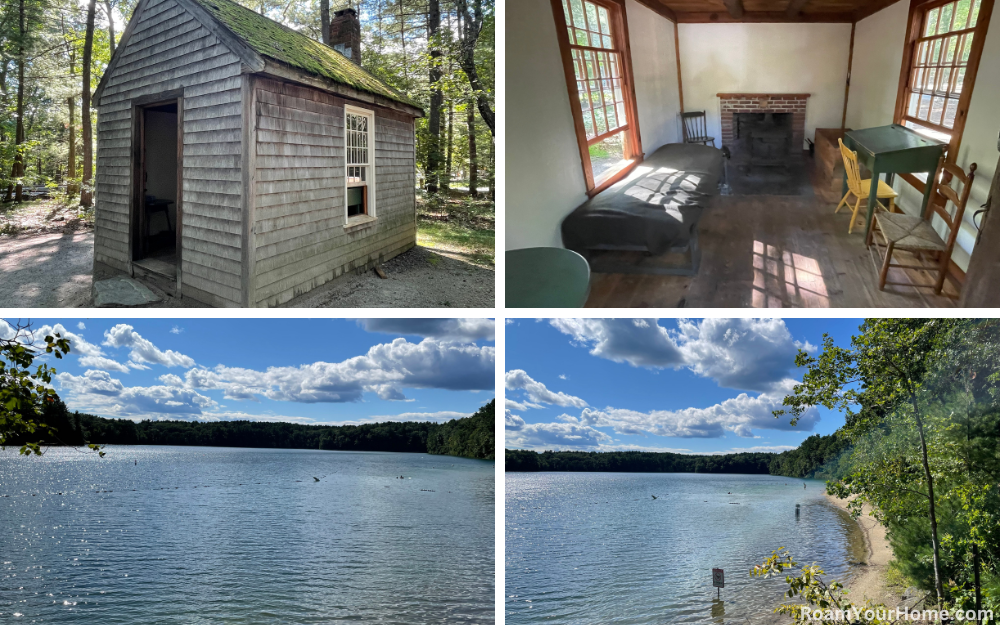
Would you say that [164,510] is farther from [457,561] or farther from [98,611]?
[457,561]

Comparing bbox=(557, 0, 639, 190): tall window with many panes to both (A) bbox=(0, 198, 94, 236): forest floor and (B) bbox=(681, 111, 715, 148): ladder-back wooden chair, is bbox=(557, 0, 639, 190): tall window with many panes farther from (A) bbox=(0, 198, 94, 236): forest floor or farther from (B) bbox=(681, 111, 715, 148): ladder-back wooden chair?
(A) bbox=(0, 198, 94, 236): forest floor

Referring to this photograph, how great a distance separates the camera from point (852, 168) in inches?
82.3

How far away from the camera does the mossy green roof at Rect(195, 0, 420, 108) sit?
10.7 feet

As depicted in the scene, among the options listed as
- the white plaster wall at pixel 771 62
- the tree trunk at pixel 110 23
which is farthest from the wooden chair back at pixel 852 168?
the tree trunk at pixel 110 23

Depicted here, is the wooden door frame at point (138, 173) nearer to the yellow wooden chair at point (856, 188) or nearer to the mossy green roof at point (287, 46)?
the mossy green roof at point (287, 46)

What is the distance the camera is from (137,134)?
386cm

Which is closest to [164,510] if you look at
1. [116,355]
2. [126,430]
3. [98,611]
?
[98,611]

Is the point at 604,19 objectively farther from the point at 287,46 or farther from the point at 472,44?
the point at 287,46

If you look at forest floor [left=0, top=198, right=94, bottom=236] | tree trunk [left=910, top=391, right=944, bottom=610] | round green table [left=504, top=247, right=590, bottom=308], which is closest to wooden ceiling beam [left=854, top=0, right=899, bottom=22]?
round green table [left=504, top=247, right=590, bottom=308]

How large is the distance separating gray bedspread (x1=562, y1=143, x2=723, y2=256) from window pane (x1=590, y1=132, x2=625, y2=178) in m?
0.15

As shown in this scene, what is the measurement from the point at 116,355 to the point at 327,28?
2425mm

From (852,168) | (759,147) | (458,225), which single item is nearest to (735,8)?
(759,147)

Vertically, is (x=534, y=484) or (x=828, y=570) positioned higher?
(x=534, y=484)

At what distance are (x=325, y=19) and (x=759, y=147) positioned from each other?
2.93 meters
